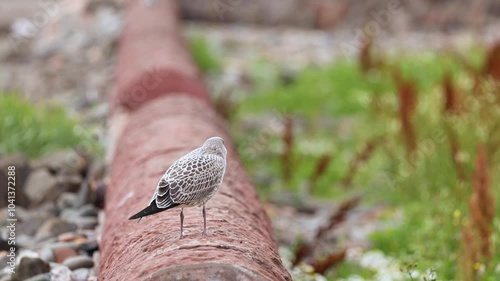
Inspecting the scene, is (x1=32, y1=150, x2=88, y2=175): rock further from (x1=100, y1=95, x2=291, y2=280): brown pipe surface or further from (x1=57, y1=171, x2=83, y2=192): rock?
(x1=100, y1=95, x2=291, y2=280): brown pipe surface

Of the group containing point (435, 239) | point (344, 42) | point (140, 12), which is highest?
point (344, 42)

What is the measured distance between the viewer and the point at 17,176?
18.3ft

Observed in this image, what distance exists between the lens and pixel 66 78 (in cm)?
954

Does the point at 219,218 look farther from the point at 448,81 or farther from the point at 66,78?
the point at 66,78

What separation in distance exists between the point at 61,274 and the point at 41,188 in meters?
1.67

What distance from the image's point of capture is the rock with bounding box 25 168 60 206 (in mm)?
5547

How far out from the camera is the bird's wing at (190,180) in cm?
304

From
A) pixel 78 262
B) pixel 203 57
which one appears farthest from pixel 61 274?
pixel 203 57

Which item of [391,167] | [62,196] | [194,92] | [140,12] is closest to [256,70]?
[140,12]

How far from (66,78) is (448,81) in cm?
440

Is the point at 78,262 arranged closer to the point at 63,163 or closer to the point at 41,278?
the point at 41,278

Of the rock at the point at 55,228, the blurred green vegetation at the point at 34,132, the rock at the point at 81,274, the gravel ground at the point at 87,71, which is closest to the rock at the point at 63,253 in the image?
the gravel ground at the point at 87,71

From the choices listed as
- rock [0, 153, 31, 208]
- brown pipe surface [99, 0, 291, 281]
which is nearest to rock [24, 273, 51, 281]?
brown pipe surface [99, 0, 291, 281]

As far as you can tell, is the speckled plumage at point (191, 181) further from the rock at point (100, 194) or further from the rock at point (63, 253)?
the rock at point (100, 194)
